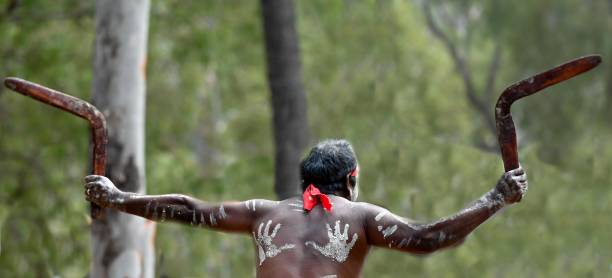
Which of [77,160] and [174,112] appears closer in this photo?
[77,160]

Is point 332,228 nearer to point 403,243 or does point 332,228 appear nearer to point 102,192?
point 403,243

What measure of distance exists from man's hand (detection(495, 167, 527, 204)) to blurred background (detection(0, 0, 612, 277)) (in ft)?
21.9

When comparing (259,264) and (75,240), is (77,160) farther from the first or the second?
(259,264)

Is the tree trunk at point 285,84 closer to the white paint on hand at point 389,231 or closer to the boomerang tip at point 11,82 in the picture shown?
the boomerang tip at point 11,82

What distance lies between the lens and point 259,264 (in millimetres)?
5352

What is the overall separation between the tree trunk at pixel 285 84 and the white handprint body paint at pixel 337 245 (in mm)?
8873

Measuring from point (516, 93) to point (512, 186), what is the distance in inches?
18.9

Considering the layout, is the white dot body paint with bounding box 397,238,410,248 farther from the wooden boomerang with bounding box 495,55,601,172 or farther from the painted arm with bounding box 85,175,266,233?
the painted arm with bounding box 85,175,266,233

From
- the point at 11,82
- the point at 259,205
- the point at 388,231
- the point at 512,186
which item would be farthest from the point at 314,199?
the point at 11,82

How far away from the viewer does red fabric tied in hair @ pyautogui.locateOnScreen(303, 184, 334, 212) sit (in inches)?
208

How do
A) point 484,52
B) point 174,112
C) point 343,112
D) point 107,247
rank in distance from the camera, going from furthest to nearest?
point 484,52
point 343,112
point 174,112
point 107,247

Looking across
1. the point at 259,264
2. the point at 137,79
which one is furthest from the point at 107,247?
the point at 259,264

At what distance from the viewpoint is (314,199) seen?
5.32 m

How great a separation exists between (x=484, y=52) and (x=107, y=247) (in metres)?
18.6
